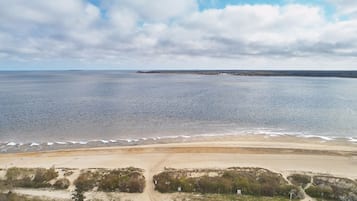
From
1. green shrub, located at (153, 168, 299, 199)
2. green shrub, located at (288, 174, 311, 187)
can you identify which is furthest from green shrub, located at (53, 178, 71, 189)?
green shrub, located at (288, 174, 311, 187)

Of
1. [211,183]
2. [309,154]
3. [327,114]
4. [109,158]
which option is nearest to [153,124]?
[109,158]

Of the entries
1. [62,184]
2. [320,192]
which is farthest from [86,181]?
[320,192]

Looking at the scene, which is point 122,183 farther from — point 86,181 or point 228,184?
point 228,184

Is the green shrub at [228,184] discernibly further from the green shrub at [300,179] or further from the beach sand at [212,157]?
the beach sand at [212,157]

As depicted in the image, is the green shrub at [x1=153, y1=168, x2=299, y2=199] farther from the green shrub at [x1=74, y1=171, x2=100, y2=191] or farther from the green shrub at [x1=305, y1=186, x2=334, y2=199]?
the green shrub at [x1=74, y1=171, x2=100, y2=191]

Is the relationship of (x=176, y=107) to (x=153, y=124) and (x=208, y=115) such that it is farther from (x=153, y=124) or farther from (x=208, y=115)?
(x=153, y=124)

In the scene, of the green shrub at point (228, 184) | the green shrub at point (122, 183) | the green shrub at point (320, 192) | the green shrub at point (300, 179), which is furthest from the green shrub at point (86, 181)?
the green shrub at point (320, 192)
